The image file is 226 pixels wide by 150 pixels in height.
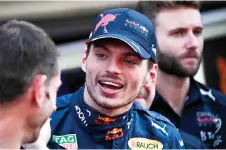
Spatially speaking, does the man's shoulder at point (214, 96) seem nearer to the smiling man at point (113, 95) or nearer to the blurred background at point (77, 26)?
the blurred background at point (77, 26)

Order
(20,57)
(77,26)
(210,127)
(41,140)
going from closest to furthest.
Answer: (20,57), (41,140), (210,127), (77,26)

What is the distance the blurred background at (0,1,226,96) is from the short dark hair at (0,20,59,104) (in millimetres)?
1704

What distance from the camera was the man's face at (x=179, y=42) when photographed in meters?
3.57

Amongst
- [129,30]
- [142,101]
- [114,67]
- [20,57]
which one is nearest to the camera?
[20,57]

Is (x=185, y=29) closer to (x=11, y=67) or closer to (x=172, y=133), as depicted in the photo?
(x=172, y=133)

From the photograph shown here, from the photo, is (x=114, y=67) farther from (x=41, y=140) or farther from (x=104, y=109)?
(x=41, y=140)

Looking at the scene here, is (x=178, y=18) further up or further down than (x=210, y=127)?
further up

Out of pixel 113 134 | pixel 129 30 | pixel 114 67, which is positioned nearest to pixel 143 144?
pixel 113 134

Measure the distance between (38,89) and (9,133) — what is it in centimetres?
16

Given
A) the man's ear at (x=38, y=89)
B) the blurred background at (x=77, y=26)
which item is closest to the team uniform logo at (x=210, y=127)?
the blurred background at (x=77, y=26)

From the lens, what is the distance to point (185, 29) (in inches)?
142

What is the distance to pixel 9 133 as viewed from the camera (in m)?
1.83

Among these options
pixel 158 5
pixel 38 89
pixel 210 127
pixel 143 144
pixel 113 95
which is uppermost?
pixel 158 5

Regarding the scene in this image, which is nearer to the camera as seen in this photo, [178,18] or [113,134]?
[113,134]
